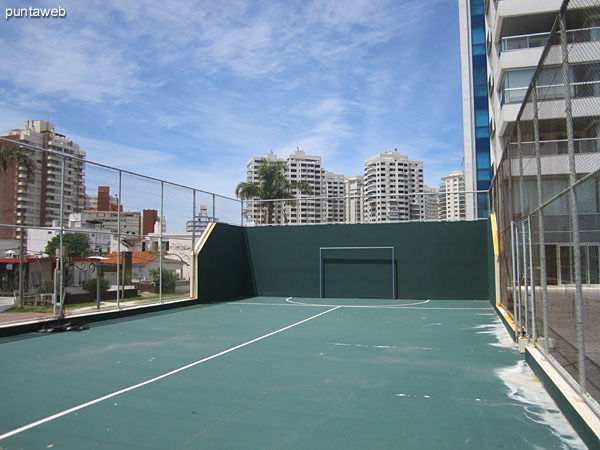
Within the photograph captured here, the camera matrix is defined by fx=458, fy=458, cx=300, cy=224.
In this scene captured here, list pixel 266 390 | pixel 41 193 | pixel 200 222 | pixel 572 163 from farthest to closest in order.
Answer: pixel 200 222 < pixel 41 193 < pixel 266 390 < pixel 572 163

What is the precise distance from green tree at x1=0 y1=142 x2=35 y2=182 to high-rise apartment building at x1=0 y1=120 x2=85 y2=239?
10cm

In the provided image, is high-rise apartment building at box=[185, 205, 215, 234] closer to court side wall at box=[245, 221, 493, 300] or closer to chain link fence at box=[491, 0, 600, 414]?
court side wall at box=[245, 221, 493, 300]

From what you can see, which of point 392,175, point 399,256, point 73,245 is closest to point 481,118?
point 399,256

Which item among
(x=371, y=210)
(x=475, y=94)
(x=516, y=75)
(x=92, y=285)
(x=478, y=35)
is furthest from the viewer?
(x=478, y=35)

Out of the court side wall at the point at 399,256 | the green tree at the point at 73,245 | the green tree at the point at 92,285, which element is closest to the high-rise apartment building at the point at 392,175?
the court side wall at the point at 399,256

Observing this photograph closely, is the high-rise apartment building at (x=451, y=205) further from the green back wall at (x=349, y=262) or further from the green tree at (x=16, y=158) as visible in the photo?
the green tree at (x=16, y=158)

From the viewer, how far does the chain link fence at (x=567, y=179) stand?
318cm

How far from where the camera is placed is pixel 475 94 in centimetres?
3575

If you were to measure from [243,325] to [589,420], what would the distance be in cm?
785

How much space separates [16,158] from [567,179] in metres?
9.94

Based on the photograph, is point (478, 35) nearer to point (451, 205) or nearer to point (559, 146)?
point (451, 205)

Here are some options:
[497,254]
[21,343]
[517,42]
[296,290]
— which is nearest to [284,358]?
[21,343]

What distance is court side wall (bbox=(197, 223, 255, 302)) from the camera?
15.7m

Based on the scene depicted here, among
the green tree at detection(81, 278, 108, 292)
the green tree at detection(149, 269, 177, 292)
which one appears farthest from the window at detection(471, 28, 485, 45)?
the green tree at detection(81, 278, 108, 292)
